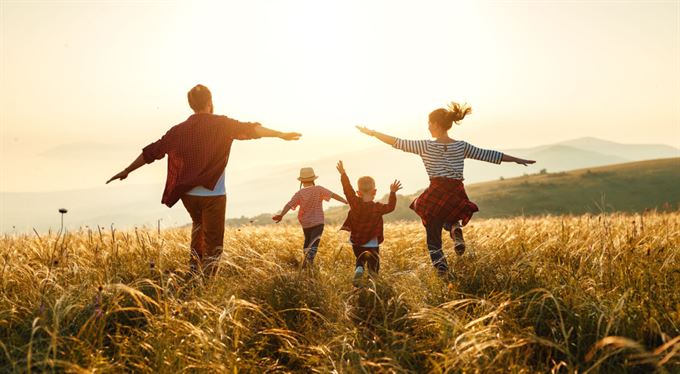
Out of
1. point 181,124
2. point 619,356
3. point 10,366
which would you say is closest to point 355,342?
point 619,356

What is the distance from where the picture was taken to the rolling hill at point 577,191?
A: 59188 millimetres

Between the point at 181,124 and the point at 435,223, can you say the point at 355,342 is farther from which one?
the point at 181,124

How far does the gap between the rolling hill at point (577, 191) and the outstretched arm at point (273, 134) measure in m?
49.3

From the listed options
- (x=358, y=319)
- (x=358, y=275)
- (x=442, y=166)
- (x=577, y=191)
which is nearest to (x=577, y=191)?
(x=577, y=191)

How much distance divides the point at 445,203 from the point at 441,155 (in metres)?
0.63

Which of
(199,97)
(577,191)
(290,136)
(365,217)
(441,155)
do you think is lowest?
(577,191)

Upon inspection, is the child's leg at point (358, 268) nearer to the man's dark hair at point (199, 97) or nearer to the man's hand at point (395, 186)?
the man's hand at point (395, 186)

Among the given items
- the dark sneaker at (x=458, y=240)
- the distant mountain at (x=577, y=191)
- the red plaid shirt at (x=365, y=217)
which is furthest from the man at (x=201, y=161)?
the distant mountain at (x=577, y=191)

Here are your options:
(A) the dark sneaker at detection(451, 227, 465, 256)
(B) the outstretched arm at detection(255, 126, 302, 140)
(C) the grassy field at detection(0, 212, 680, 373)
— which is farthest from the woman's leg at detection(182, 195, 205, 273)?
(A) the dark sneaker at detection(451, 227, 465, 256)

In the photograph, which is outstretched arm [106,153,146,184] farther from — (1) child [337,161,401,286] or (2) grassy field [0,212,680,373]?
(1) child [337,161,401,286]

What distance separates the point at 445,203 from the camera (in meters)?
6.65

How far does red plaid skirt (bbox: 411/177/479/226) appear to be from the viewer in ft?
21.8

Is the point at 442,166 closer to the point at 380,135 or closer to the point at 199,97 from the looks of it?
the point at 380,135

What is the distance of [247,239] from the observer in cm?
896
